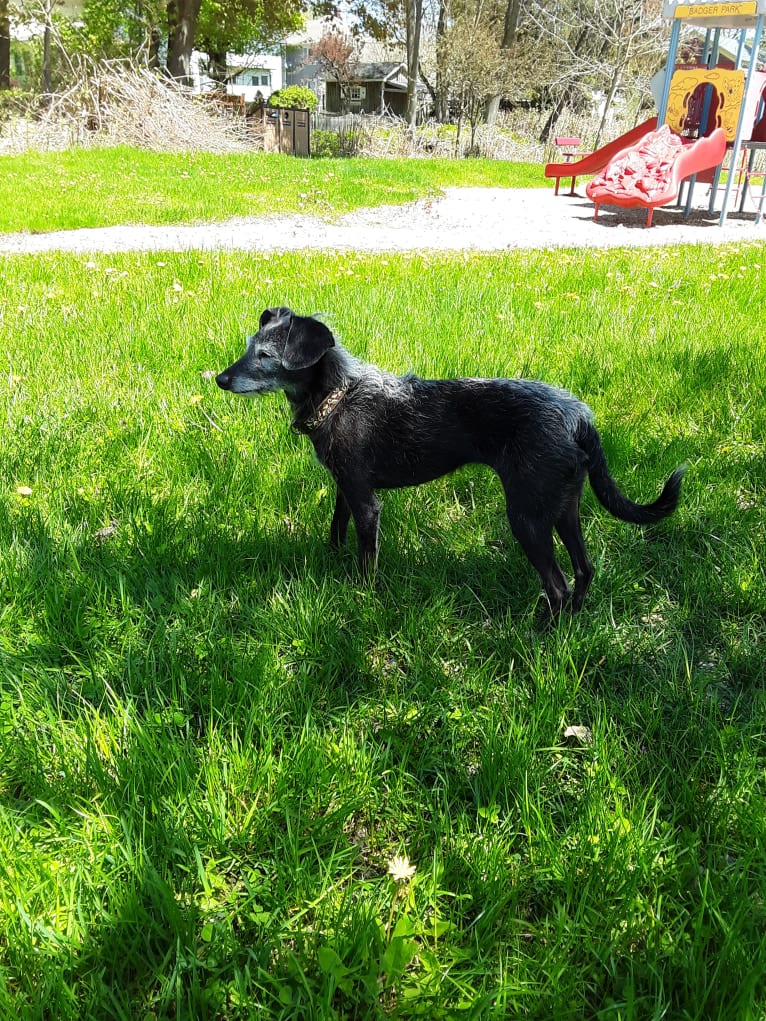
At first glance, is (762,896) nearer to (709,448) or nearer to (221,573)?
(221,573)

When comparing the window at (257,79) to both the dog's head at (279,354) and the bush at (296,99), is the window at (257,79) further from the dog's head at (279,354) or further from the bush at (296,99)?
the dog's head at (279,354)

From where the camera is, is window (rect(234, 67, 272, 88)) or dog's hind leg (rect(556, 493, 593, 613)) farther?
window (rect(234, 67, 272, 88))

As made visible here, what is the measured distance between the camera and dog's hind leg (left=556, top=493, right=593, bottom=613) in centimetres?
289

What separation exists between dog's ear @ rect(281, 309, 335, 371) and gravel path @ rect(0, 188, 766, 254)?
667 centimetres

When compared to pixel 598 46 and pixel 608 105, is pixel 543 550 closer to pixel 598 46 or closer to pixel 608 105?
pixel 608 105

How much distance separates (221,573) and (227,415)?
5.09ft

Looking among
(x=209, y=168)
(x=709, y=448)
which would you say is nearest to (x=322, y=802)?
(x=709, y=448)

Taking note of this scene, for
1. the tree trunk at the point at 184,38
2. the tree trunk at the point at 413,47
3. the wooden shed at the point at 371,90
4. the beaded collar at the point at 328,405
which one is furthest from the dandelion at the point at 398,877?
the wooden shed at the point at 371,90

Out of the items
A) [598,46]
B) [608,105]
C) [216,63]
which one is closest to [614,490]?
[608,105]

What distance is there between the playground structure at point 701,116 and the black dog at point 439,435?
12882 millimetres

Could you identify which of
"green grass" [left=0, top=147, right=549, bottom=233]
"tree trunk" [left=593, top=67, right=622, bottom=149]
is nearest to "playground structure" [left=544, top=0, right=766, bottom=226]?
"green grass" [left=0, top=147, right=549, bottom=233]

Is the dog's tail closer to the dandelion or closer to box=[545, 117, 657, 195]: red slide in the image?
the dandelion

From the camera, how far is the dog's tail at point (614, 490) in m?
2.67

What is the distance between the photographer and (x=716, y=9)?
13141 mm
